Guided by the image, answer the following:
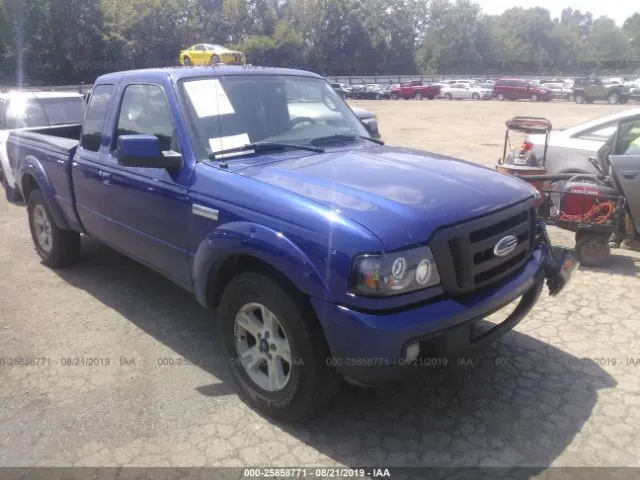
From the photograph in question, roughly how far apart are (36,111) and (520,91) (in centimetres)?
4139

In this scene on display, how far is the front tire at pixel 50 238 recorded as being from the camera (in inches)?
220

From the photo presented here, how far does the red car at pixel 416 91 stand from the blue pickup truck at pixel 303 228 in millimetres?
45581

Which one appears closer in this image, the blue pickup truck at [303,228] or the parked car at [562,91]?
the blue pickup truck at [303,228]

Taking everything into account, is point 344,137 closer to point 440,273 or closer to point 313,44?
point 440,273

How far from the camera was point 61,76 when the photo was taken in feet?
148

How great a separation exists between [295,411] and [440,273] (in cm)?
110

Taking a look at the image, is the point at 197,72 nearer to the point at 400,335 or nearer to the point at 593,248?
the point at 400,335

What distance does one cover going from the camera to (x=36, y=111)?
905cm

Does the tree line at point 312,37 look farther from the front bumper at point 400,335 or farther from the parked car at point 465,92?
the front bumper at point 400,335

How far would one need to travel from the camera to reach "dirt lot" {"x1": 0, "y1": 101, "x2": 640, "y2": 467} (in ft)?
9.71

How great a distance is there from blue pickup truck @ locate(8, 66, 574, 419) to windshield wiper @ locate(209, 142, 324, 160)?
0.05 ft

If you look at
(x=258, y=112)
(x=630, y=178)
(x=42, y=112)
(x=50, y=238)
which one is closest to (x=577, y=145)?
(x=630, y=178)

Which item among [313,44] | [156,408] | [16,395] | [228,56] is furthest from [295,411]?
[313,44]

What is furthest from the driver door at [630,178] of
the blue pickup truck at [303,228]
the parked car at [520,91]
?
the parked car at [520,91]
